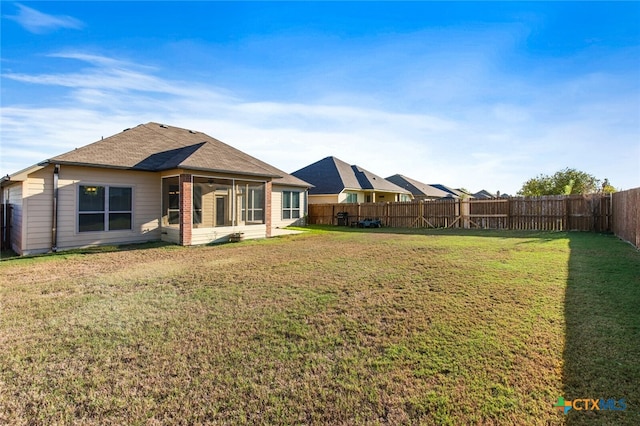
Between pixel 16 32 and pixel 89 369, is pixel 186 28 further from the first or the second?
pixel 89 369

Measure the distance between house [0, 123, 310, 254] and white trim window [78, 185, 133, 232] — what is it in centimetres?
3

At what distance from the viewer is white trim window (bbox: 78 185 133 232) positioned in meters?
11.0

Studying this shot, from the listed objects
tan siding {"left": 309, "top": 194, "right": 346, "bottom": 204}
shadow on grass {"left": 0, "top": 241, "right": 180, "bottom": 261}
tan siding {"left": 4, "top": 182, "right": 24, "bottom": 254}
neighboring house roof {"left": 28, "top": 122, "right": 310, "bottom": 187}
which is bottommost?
shadow on grass {"left": 0, "top": 241, "right": 180, "bottom": 261}

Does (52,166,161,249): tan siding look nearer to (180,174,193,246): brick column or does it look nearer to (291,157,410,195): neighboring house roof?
(180,174,193,246): brick column

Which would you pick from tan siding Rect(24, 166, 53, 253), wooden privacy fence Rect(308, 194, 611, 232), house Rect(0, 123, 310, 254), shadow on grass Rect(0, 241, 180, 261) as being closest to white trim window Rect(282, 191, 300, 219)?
wooden privacy fence Rect(308, 194, 611, 232)

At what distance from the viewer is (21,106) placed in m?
10.8

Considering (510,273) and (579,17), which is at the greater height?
(579,17)

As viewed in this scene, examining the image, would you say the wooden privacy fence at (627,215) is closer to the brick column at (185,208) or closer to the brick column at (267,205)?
the brick column at (267,205)

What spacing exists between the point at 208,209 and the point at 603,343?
1520 cm

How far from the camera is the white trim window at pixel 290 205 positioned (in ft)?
67.3

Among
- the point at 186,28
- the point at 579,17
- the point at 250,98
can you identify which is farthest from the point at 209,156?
the point at 579,17

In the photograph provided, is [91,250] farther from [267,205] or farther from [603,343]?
[603,343]

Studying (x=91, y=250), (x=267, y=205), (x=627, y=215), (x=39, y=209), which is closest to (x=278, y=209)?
(x=267, y=205)

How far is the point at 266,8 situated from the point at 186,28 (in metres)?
3.10
